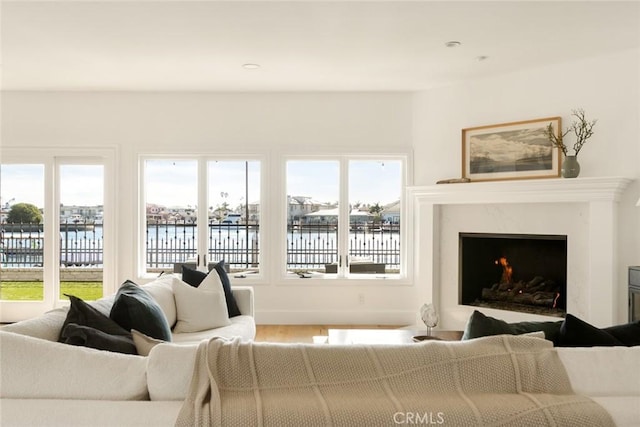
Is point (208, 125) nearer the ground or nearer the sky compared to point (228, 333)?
nearer the sky

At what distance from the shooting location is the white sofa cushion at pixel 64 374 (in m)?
1.43

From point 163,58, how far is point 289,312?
9.64 feet

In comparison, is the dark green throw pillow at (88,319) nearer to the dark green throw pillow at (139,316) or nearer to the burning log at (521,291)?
the dark green throw pillow at (139,316)

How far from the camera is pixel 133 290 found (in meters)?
2.86

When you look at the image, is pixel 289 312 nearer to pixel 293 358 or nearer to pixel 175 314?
pixel 175 314

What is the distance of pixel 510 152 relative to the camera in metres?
4.82

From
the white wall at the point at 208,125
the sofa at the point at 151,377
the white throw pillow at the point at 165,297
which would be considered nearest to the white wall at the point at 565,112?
the white wall at the point at 208,125

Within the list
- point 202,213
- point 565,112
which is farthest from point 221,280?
point 565,112

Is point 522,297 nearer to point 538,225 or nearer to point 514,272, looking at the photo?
point 514,272

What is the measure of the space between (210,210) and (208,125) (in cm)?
96

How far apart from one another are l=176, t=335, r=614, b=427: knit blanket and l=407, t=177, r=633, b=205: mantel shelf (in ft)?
10.1

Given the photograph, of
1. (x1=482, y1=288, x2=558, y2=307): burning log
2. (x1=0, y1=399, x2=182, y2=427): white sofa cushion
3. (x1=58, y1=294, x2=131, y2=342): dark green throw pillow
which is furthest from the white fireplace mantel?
(x1=0, y1=399, x2=182, y2=427): white sofa cushion

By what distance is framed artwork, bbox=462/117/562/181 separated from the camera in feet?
15.1

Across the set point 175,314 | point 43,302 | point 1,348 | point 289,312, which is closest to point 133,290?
point 175,314
